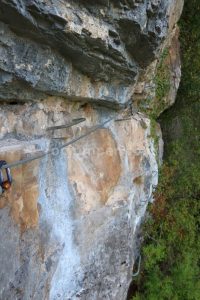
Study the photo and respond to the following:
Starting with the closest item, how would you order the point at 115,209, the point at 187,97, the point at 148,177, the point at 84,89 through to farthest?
the point at 84,89 < the point at 115,209 < the point at 148,177 < the point at 187,97

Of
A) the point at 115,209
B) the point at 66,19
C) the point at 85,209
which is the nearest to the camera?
the point at 66,19

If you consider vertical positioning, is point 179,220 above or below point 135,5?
below

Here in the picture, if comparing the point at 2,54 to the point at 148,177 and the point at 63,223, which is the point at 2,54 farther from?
the point at 148,177

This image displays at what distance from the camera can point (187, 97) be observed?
19.6 ft

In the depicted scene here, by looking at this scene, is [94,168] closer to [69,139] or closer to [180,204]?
[69,139]

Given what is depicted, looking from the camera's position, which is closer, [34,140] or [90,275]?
[34,140]

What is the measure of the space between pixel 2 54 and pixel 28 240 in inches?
57.7

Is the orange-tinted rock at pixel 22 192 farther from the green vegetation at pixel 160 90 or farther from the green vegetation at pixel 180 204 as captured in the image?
the green vegetation at pixel 180 204

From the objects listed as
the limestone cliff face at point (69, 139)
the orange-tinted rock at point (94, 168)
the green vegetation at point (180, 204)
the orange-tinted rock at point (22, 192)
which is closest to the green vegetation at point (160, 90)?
the green vegetation at point (180, 204)

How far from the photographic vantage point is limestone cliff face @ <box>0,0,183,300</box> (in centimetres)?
237

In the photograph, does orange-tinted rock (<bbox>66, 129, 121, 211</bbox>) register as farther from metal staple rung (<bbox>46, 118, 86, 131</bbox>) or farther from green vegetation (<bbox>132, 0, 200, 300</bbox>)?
green vegetation (<bbox>132, 0, 200, 300</bbox>)

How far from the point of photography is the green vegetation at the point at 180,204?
4.84 metres

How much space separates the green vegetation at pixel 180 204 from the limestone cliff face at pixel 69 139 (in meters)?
0.84

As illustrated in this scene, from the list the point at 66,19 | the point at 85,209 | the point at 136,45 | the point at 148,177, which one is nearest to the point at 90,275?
the point at 85,209
